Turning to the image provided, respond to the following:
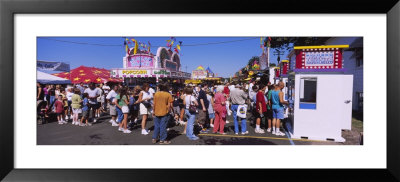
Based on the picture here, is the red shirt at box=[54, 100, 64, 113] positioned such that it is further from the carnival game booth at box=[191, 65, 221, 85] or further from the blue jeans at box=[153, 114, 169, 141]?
the carnival game booth at box=[191, 65, 221, 85]

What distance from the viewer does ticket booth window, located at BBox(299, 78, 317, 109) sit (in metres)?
5.03

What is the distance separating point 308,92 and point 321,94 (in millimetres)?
292

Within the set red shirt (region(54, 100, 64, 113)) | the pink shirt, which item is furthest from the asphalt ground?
the pink shirt

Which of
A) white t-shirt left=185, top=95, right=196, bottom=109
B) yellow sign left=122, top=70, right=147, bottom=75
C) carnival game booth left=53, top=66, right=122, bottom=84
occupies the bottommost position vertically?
white t-shirt left=185, top=95, right=196, bottom=109

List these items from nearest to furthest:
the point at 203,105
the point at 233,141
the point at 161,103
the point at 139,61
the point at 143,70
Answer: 1. the point at 161,103
2. the point at 233,141
3. the point at 203,105
4. the point at 143,70
5. the point at 139,61

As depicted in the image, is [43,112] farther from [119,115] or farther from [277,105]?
[277,105]

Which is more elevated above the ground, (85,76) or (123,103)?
(85,76)

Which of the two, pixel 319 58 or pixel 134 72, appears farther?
pixel 134 72

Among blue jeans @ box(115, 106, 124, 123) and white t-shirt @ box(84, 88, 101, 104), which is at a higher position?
white t-shirt @ box(84, 88, 101, 104)
